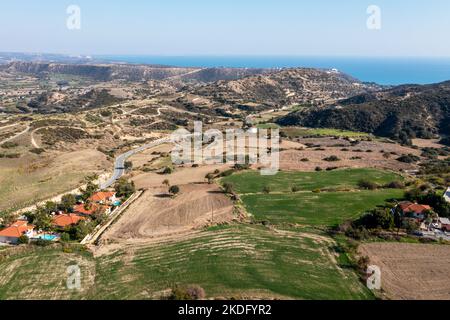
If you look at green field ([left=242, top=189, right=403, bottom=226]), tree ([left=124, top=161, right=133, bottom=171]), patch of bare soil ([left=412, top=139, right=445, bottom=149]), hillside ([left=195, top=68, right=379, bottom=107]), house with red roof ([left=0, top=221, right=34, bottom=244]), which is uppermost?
hillside ([left=195, top=68, right=379, bottom=107])

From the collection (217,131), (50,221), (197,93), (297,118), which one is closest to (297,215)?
(50,221)

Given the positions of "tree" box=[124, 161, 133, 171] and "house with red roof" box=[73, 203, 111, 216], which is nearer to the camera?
"house with red roof" box=[73, 203, 111, 216]

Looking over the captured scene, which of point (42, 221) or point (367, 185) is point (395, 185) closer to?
point (367, 185)

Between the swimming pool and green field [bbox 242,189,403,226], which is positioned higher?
green field [bbox 242,189,403,226]

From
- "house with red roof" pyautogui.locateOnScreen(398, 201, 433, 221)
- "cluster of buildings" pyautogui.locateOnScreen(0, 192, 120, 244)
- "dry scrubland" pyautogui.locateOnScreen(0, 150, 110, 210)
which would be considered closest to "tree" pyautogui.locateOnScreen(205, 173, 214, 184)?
"cluster of buildings" pyautogui.locateOnScreen(0, 192, 120, 244)

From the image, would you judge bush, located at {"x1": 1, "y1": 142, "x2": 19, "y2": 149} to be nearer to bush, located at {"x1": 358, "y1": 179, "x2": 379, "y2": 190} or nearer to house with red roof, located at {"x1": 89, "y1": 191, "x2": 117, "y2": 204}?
house with red roof, located at {"x1": 89, "y1": 191, "x2": 117, "y2": 204}

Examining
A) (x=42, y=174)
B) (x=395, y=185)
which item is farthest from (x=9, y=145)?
(x=395, y=185)
